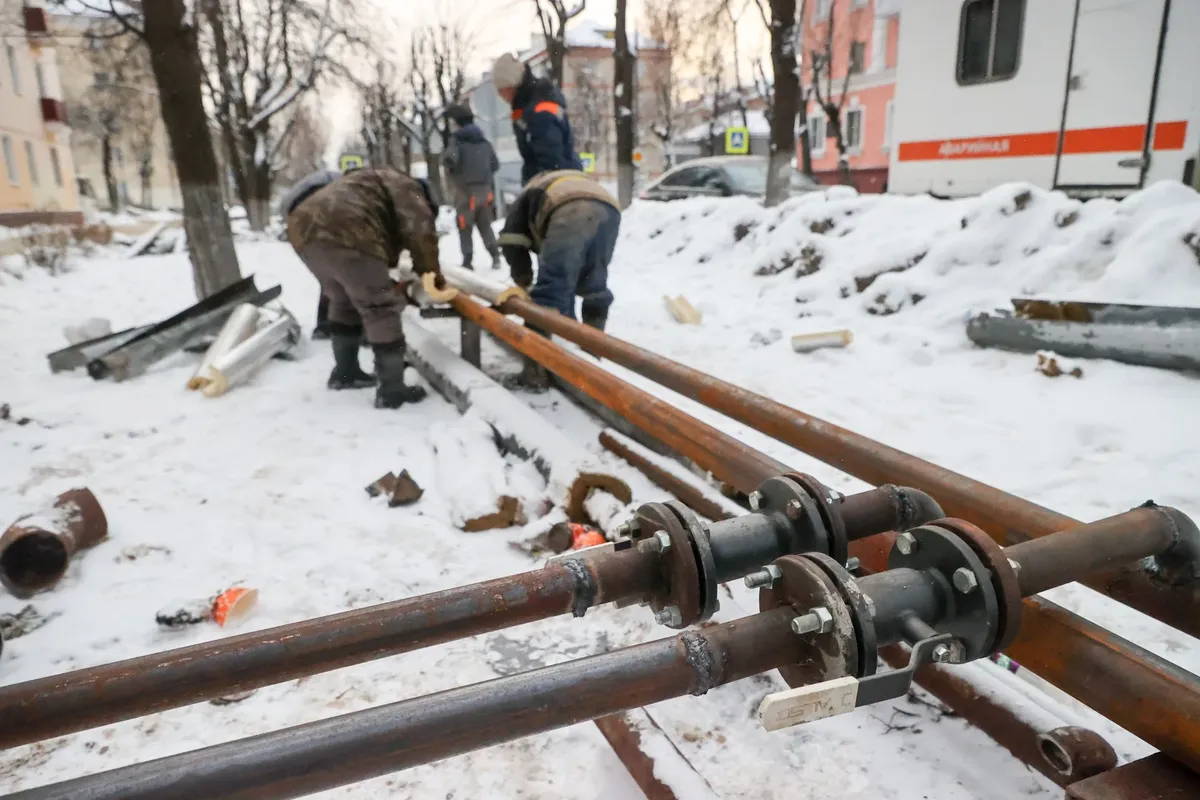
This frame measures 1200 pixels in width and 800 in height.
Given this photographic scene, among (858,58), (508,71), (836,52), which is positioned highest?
(836,52)

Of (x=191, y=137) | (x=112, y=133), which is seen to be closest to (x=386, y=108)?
(x=112, y=133)

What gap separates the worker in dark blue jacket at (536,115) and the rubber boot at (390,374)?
194cm

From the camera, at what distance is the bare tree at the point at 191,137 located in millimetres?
7668

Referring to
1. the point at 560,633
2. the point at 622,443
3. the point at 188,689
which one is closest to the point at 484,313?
the point at 622,443

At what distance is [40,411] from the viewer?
15.8 ft

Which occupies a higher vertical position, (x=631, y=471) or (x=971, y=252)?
(x=971, y=252)

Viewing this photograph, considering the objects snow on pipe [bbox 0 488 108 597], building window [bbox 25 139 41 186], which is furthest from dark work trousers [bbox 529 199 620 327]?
building window [bbox 25 139 41 186]

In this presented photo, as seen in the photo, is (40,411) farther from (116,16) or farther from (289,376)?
(116,16)

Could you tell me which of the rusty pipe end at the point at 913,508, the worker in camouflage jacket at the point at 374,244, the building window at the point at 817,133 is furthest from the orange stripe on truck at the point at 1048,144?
the building window at the point at 817,133

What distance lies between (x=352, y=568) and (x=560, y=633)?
0.90m

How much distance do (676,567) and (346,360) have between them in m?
4.33

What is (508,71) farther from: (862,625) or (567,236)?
(862,625)

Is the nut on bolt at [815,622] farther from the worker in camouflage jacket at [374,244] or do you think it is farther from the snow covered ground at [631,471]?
the worker in camouflage jacket at [374,244]

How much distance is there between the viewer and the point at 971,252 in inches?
250
